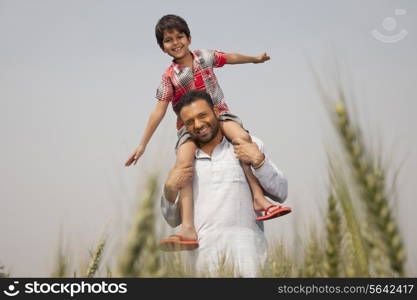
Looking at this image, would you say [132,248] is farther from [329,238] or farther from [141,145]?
[141,145]

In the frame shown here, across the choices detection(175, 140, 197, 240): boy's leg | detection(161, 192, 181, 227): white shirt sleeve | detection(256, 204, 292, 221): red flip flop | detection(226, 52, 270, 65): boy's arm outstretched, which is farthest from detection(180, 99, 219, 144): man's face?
detection(226, 52, 270, 65): boy's arm outstretched

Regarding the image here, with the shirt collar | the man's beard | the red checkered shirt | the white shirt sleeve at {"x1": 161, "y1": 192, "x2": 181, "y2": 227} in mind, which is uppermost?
the red checkered shirt

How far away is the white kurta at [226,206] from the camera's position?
243cm

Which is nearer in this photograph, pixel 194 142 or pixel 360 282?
pixel 360 282

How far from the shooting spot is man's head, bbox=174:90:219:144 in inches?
101

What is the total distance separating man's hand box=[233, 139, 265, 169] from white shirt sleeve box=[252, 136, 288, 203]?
0.05 meters

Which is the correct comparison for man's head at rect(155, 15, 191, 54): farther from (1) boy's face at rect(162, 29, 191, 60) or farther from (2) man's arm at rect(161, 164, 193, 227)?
(2) man's arm at rect(161, 164, 193, 227)

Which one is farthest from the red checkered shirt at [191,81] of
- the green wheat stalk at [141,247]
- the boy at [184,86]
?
the green wheat stalk at [141,247]

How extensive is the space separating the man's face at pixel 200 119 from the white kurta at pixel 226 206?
0.47 ft

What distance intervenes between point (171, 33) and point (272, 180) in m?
1.04

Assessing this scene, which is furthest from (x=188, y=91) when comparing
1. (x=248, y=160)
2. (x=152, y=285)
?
(x=152, y=285)

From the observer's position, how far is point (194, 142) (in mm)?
2715

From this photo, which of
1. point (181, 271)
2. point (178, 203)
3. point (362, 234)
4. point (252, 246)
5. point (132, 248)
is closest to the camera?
point (132, 248)

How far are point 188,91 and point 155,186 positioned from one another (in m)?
1.53
